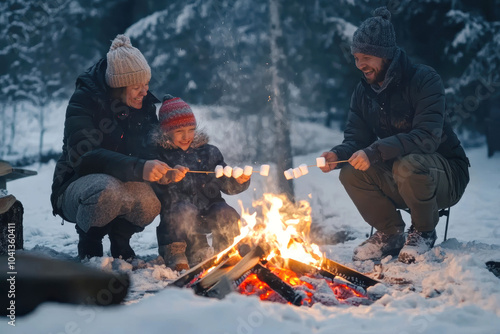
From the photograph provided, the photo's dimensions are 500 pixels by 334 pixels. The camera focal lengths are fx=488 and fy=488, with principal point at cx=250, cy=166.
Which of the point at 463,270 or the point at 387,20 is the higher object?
the point at 387,20

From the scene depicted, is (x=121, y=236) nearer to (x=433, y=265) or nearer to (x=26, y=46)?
(x=433, y=265)

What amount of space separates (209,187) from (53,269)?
6.57 ft

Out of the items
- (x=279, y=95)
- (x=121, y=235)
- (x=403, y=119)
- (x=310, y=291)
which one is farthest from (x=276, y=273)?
(x=279, y=95)

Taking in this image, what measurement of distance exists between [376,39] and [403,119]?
79 centimetres

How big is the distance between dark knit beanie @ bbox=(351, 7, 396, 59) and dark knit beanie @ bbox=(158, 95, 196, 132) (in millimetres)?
1693

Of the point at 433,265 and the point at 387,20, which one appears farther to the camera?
the point at 387,20

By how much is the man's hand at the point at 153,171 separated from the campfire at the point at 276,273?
0.85 metres

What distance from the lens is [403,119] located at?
4621 millimetres

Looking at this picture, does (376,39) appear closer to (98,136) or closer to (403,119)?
(403,119)

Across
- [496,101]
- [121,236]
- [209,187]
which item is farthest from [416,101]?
[496,101]

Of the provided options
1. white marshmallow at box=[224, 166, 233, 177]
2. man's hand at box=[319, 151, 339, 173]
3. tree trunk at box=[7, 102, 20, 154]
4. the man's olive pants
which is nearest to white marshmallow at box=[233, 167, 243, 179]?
white marshmallow at box=[224, 166, 233, 177]

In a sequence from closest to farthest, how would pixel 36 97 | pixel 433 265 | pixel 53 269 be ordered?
pixel 53 269 < pixel 433 265 < pixel 36 97

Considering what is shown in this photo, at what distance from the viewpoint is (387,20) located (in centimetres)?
461

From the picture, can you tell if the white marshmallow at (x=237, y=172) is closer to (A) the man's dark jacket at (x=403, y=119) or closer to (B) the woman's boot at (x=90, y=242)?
(A) the man's dark jacket at (x=403, y=119)
